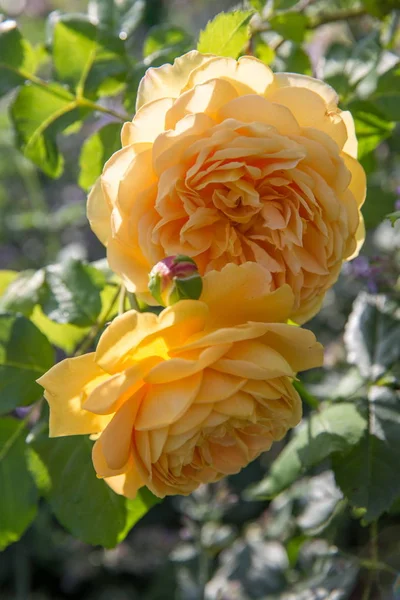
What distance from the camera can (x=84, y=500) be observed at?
748 millimetres

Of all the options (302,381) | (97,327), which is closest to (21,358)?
(97,327)

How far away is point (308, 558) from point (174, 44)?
905 mm

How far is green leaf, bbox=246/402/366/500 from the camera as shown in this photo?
76 centimetres

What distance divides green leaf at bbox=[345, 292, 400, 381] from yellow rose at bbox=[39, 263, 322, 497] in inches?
15.4

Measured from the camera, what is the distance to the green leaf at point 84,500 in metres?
0.74

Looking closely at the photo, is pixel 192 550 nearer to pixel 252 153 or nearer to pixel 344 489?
pixel 344 489

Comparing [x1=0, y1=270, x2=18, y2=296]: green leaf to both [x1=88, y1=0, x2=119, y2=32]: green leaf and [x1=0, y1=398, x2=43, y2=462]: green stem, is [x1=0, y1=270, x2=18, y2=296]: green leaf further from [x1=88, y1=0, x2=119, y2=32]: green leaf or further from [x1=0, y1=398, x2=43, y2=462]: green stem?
[x1=88, y1=0, x2=119, y2=32]: green leaf

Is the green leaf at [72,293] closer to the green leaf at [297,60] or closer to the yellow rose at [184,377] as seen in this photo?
the yellow rose at [184,377]

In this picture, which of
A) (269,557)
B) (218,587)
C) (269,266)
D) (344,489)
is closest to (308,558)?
(269,557)

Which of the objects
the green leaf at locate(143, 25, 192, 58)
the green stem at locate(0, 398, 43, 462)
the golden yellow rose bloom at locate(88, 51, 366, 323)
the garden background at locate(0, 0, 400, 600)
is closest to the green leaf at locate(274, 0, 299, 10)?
the garden background at locate(0, 0, 400, 600)

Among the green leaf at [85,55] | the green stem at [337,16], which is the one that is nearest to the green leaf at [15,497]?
the green leaf at [85,55]

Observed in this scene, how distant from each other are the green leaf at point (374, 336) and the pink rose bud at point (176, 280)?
457 mm

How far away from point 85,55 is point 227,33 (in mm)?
293

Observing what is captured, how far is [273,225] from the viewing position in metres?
0.57
